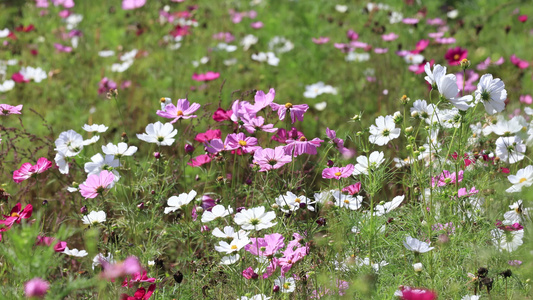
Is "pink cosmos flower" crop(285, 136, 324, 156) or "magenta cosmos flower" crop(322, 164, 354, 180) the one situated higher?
"pink cosmos flower" crop(285, 136, 324, 156)

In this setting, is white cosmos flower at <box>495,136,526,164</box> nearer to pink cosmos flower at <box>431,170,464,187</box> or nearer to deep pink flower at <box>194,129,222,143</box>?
pink cosmos flower at <box>431,170,464,187</box>

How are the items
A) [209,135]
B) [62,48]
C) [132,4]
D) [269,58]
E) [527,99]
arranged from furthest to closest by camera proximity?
[132,4], [62,48], [269,58], [527,99], [209,135]

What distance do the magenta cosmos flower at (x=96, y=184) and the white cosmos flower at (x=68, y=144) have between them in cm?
28

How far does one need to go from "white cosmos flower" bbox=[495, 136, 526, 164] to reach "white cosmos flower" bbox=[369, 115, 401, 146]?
0.43 m

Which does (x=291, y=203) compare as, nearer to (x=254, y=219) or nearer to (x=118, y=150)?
(x=254, y=219)

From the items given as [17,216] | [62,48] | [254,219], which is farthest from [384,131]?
[62,48]

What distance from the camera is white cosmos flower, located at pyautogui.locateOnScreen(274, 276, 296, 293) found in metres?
1.40

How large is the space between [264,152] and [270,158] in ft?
0.08

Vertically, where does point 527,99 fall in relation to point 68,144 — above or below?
below

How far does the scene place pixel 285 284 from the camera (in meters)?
1.41

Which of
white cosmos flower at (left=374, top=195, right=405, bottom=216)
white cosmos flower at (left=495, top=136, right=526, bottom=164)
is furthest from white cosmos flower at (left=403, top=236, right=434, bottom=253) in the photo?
white cosmos flower at (left=495, top=136, right=526, bottom=164)

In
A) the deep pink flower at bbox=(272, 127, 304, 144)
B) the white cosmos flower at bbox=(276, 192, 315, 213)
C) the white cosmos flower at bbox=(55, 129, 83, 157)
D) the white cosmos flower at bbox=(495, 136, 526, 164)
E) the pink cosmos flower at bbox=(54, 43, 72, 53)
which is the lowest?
the pink cosmos flower at bbox=(54, 43, 72, 53)

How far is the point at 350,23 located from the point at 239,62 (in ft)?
4.04

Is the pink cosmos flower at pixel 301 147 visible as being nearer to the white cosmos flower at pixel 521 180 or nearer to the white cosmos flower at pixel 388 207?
the white cosmos flower at pixel 388 207
